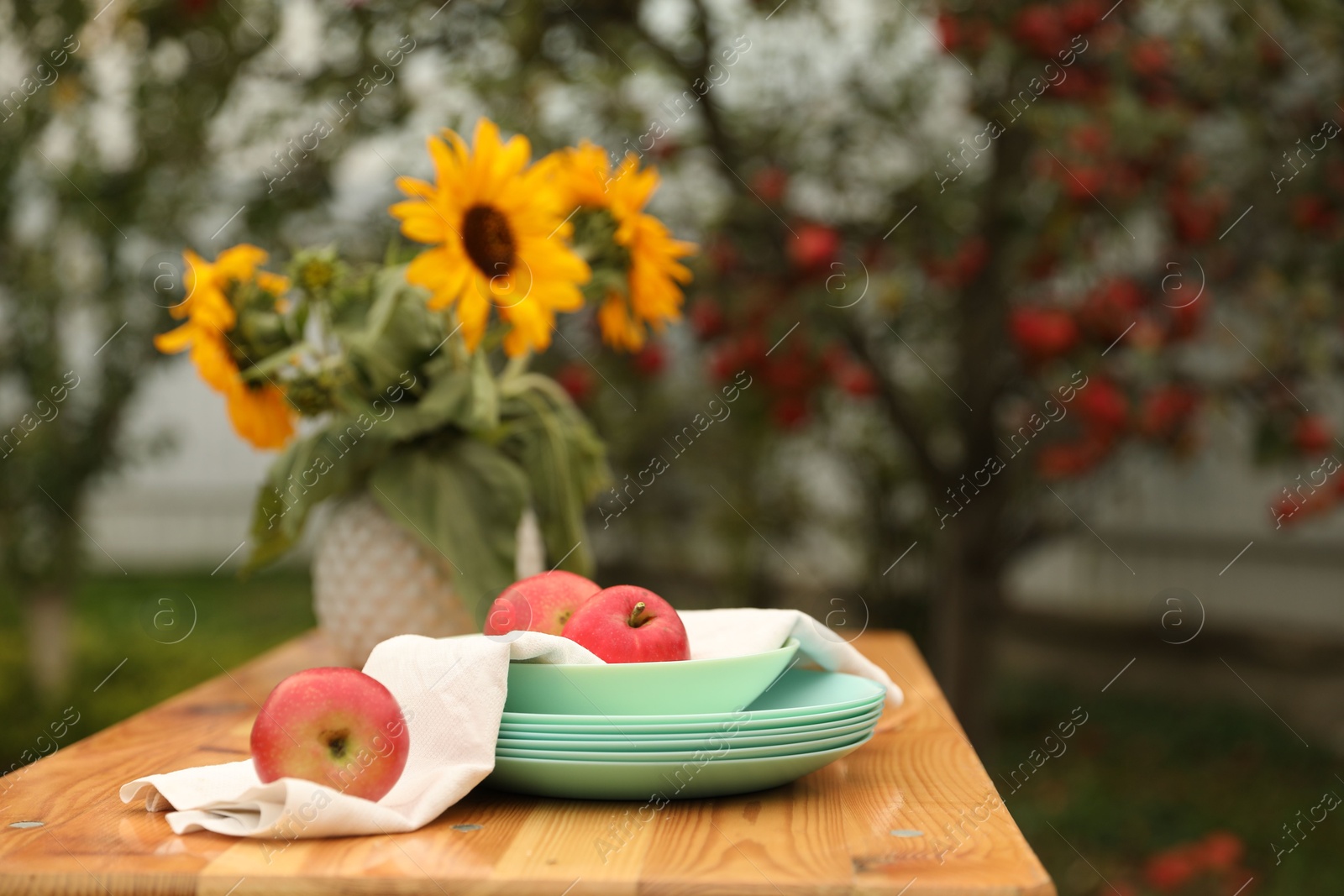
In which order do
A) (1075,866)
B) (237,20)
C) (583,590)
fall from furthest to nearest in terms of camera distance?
(1075,866)
(237,20)
(583,590)

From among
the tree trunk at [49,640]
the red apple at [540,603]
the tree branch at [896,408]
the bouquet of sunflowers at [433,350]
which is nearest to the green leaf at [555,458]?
the bouquet of sunflowers at [433,350]

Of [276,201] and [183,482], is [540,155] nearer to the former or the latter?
[276,201]

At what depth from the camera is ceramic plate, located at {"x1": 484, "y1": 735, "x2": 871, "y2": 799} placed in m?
0.76

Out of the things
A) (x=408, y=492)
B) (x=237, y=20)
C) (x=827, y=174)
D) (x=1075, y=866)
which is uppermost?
(x=237, y=20)

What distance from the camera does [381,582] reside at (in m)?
1.16

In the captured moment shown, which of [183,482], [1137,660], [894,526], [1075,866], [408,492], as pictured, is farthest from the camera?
[183,482]

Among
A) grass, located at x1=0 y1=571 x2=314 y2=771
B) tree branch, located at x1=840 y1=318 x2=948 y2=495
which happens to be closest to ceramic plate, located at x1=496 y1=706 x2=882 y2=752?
tree branch, located at x1=840 y1=318 x2=948 y2=495

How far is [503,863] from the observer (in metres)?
0.67

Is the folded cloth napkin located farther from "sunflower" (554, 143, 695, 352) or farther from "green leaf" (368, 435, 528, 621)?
"sunflower" (554, 143, 695, 352)

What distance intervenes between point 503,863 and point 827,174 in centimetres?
184

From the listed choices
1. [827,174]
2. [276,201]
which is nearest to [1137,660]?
[827,174]

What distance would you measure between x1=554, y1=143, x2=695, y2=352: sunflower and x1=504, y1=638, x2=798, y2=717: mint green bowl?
0.56 m

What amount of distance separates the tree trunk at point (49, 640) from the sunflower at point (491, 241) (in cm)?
295

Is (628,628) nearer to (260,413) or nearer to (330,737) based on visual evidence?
(330,737)
